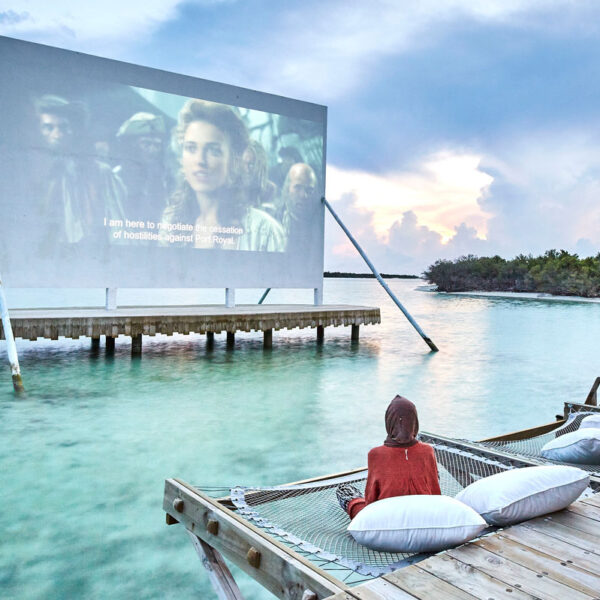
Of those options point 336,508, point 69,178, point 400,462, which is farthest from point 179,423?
point 69,178

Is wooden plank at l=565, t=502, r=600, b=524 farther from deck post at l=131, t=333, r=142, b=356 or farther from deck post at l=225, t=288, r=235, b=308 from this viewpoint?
deck post at l=225, t=288, r=235, b=308

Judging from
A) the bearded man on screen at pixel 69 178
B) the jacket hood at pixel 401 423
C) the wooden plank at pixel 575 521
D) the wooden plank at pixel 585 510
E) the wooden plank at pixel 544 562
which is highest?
the bearded man on screen at pixel 69 178

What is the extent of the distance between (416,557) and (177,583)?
1313mm

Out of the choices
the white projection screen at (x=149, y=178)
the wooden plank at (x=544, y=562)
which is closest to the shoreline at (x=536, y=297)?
the white projection screen at (x=149, y=178)

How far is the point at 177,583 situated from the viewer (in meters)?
2.51

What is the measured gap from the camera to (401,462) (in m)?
1.94

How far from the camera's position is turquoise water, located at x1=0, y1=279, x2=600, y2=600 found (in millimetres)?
2701

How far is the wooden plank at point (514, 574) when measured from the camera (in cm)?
126

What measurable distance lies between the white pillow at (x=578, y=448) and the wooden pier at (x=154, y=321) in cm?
662

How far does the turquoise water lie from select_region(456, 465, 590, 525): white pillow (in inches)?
48.3

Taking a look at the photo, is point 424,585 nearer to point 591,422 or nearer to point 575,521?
point 575,521

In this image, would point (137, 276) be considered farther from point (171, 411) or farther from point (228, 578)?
point (228, 578)

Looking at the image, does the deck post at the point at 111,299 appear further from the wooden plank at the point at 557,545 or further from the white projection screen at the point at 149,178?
the wooden plank at the point at 557,545

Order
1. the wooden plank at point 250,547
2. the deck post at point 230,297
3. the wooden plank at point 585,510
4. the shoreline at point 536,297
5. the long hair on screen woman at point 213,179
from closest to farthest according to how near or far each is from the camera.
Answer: the wooden plank at point 250,547, the wooden plank at point 585,510, the long hair on screen woman at point 213,179, the deck post at point 230,297, the shoreline at point 536,297
